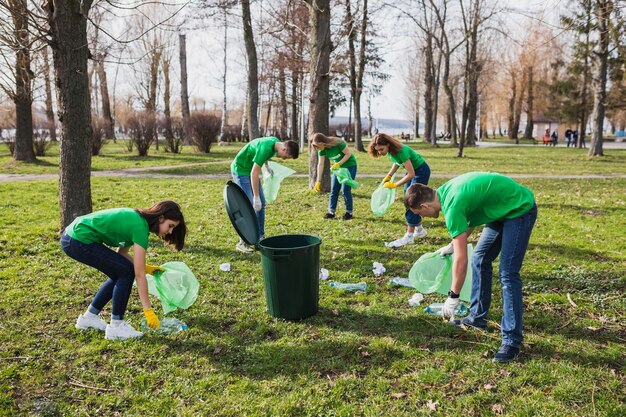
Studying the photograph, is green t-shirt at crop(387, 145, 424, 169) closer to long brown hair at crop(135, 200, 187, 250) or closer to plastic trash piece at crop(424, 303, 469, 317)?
plastic trash piece at crop(424, 303, 469, 317)

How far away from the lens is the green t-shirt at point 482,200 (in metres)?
3.03

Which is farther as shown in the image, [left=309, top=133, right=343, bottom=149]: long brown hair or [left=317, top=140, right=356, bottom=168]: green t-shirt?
[left=317, top=140, right=356, bottom=168]: green t-shirt

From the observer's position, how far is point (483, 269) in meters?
3.52

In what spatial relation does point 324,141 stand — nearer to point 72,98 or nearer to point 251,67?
point 72,98

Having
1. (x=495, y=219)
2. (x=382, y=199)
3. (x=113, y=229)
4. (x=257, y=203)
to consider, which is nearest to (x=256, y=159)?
Result: (x=257, y=203)

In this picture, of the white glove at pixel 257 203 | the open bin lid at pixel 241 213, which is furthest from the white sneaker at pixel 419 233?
the open bin lid at pixel 241 213

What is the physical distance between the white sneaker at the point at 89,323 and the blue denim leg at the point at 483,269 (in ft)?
9.79

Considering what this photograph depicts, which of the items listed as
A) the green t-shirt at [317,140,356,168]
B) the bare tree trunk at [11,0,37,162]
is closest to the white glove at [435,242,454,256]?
the green t-shirt at [317,140,356,168]

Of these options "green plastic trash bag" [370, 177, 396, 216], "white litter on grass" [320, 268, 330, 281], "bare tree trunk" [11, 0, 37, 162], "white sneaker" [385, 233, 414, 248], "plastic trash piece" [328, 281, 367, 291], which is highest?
"bare tree trunk" [11, 0, 37, 162]

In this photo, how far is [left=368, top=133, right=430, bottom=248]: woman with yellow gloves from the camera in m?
5.75

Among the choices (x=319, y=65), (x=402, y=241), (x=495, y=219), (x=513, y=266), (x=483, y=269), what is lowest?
(x=402, y=241)

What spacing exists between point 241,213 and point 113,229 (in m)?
1.42

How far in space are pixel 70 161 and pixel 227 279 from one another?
2722 mm

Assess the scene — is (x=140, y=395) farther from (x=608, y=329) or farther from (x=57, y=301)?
(x=608, y=329)
